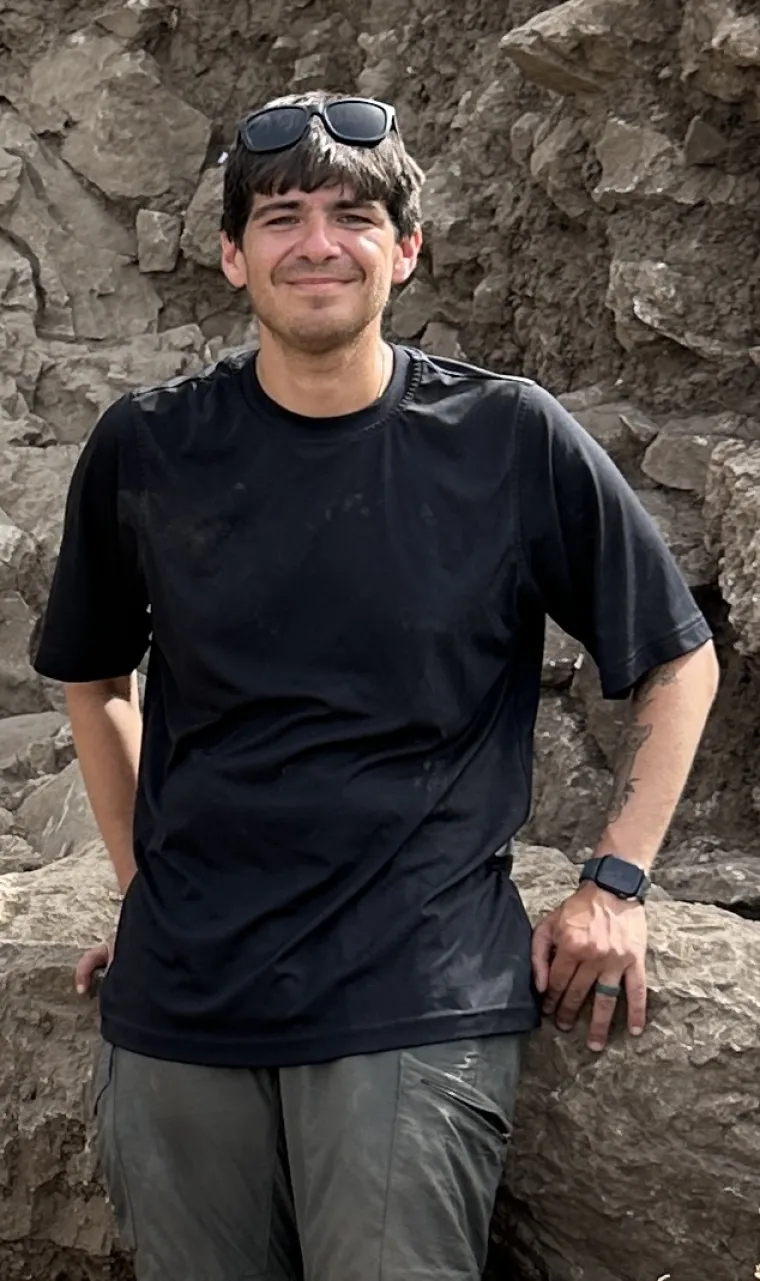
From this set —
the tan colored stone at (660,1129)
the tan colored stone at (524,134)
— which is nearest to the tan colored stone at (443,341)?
the tan colored stone at (524,134)

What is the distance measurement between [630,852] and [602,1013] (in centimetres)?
21

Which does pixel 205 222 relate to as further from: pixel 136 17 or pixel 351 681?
pixel 351 681

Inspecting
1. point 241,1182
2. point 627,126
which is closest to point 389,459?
point 241,1182

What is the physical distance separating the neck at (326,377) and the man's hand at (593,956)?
2.32 ft

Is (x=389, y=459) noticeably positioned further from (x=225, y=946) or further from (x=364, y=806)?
(x=225, y=946)

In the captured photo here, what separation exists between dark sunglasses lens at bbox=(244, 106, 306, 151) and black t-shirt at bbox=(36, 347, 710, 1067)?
0.29 metres

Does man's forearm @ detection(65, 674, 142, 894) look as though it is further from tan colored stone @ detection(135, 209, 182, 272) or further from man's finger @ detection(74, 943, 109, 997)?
tan colored stone @ detection(135, 209, 182, 272)

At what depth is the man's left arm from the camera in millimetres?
1911

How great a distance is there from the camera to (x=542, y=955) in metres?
1.94

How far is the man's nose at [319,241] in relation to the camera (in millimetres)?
1933

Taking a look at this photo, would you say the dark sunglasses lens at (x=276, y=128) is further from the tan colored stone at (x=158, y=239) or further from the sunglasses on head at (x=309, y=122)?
the tan colored stone at (x=158, y=239)

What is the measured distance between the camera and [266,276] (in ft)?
6.48

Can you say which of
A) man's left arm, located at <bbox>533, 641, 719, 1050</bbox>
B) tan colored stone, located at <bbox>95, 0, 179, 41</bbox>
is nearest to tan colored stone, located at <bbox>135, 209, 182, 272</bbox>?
tan colored stone, located at <bbox>95, 0, 179, 41</bbox>

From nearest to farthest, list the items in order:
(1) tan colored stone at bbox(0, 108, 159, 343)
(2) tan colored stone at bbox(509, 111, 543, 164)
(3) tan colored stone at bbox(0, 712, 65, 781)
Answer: (2) tan colored stone at bbox(509, 111, 543, 164) → (3) tan colored stone at bbox(0, 712, 65, 781) → (1) tan colored stone at bbox(0, 108, 159, 343)
